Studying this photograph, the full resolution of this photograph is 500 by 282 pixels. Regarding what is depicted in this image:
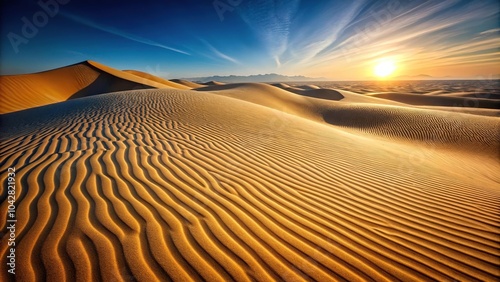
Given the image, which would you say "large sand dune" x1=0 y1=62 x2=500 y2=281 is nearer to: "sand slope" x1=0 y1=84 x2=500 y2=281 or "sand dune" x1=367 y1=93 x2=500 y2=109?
"sand slope" x1=0 y1=84 x2=500 y2=281

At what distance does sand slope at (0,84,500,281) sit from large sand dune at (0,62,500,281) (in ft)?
0.04

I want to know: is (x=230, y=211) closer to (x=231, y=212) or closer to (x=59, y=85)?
(x=231, y=212)

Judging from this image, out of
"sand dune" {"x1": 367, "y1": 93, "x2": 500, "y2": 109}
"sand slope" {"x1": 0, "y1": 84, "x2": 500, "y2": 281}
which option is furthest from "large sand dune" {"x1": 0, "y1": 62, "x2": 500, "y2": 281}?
"sand dune" {"x1": 367, "y1": 93, "x2": 500, "y2": 109}

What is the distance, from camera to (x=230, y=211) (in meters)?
2.59

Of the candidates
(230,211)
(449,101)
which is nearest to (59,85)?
(230,211)

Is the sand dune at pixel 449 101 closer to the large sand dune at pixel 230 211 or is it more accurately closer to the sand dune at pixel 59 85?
the large sand dune at pixel 230 211

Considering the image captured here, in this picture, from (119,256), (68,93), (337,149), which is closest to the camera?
(119,256)

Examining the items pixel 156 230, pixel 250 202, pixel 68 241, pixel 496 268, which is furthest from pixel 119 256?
pixel 496 268

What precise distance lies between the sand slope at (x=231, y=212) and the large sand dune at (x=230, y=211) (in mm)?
13

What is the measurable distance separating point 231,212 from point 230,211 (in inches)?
0.9

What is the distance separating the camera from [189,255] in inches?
76.1

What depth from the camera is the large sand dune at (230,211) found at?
1.90m

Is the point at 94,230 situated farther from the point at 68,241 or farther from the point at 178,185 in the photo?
the point at 178,185

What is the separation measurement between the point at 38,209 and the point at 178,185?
145 cm
